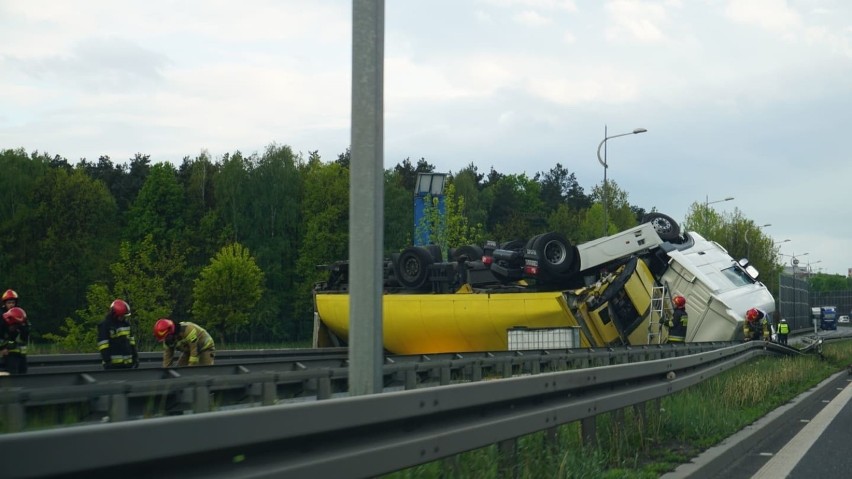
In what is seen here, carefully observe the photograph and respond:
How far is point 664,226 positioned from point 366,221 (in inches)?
902

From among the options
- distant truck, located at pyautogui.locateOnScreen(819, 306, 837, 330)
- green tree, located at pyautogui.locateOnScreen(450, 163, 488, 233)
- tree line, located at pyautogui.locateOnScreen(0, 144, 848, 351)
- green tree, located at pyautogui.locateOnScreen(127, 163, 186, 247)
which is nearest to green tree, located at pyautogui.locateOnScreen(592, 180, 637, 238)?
tree line, located at pyautogui.locateOnScreen(0, 144, 848, 351)

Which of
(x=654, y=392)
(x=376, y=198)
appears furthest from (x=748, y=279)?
(x=376, y=198)

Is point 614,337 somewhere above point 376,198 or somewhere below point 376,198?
below

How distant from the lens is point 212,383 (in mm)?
11625

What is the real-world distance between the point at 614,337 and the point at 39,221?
193ft

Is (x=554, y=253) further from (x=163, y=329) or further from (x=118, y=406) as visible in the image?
(x=118, y=406)

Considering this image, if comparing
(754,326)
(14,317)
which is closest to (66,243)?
(754,326)

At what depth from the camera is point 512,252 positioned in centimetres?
2564

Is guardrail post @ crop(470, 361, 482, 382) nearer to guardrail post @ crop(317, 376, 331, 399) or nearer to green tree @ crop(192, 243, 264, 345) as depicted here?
guardrail post @ crop(317, 376, 331, 399)

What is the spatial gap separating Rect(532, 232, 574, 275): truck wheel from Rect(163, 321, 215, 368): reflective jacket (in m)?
10.9

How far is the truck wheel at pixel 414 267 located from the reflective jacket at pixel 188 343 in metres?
11.2

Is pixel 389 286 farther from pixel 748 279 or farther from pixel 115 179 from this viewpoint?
pixel 115 179

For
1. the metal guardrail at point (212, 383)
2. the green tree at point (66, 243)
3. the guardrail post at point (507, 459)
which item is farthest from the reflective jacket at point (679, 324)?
the green tree at point (66, 243)

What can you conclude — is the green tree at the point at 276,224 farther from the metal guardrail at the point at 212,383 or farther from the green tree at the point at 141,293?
the metal guardrail at the point at 212,383
